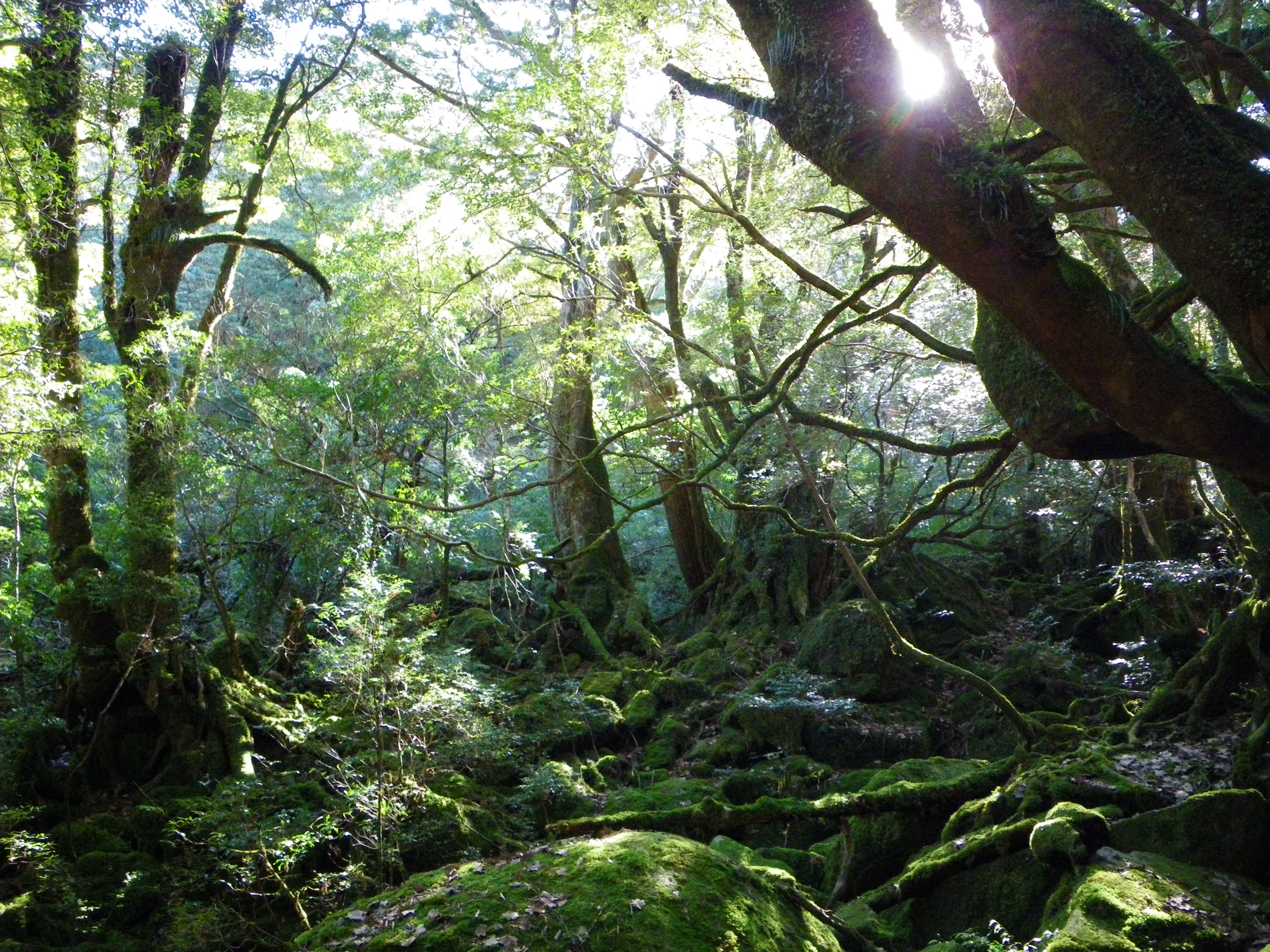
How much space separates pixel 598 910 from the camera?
3051mm

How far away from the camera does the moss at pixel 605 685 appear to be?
11383mm

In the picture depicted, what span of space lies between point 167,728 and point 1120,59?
31.3 ft

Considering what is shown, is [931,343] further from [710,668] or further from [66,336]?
[66,336]

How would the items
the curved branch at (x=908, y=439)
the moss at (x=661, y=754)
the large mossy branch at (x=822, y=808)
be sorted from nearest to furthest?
1. the curved branch at (x=908, y=439)
2. the large mossy branch at (x=822, y=808)
3. the moss at (x=661, y=754)

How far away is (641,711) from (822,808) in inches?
197

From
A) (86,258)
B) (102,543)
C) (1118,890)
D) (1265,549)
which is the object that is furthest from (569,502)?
(1118,890)

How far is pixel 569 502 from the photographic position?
1534cm

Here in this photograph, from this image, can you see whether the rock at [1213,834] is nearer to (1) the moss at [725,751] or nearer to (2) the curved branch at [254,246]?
(1) the moss at [725,751]

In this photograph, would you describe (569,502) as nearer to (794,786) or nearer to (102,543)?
(102,543)

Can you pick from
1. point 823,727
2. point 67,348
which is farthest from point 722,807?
point 67,348

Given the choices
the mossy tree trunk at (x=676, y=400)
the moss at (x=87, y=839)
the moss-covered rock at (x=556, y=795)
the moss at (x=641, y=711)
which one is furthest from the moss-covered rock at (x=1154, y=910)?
the mossy tree trunk at (x=676, y=400)

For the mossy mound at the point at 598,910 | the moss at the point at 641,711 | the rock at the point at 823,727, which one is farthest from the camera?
the moss at the point at 641,711

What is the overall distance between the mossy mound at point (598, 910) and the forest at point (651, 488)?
0.07 feet

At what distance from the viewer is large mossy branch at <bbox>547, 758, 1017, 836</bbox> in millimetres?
5727
